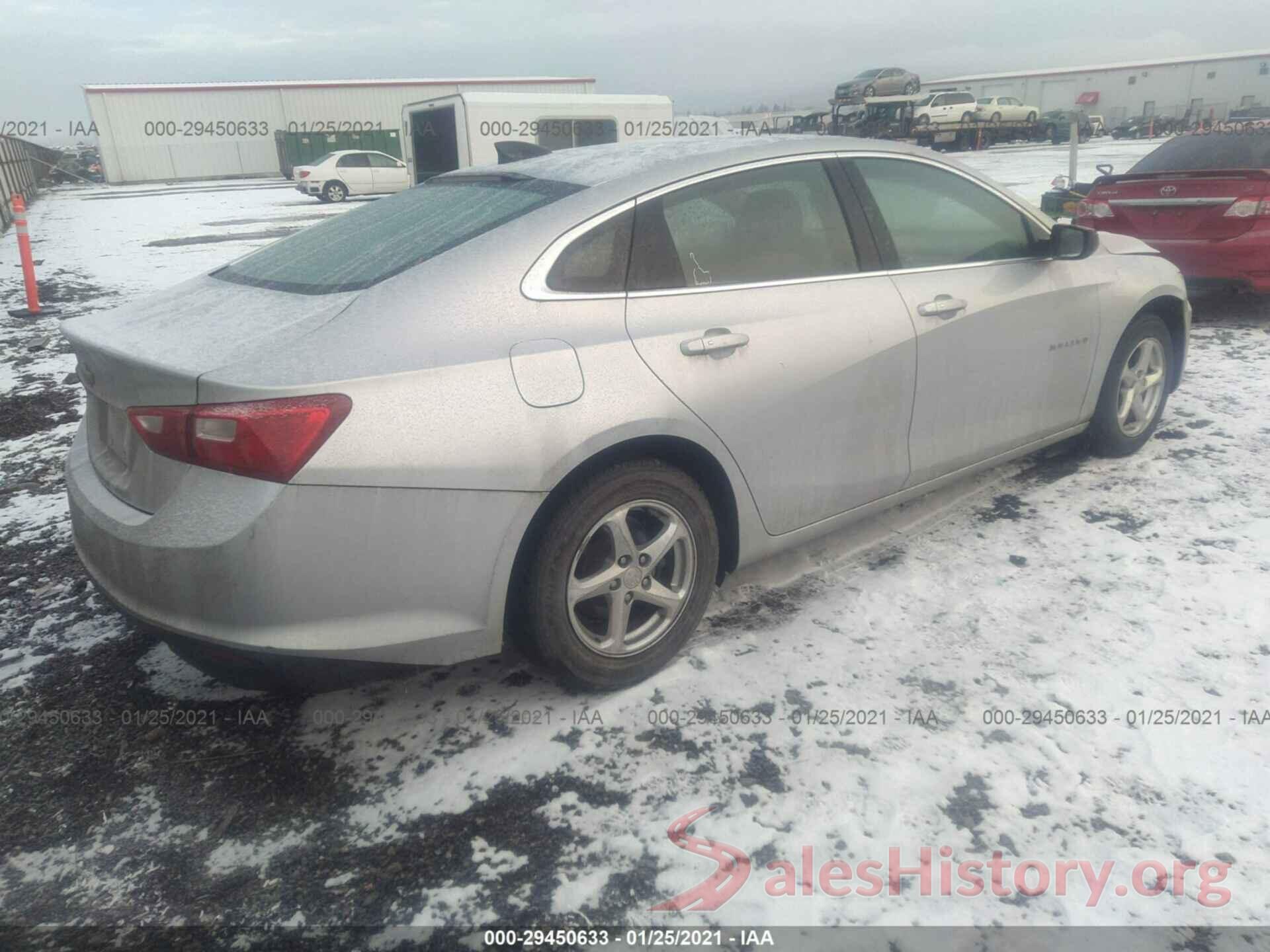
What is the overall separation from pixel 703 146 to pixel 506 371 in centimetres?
130

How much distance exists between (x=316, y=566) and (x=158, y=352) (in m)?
0.72

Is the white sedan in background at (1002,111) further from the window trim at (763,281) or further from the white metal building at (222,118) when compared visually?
the window trim at (763,281)

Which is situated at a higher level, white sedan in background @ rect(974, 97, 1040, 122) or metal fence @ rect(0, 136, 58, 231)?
white sedan in background @ rect(974, 97, 1040, 122)

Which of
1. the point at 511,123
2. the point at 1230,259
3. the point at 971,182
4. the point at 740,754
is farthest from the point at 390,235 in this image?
the point at 511,123


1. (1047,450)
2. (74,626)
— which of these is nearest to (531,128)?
(1047,450)

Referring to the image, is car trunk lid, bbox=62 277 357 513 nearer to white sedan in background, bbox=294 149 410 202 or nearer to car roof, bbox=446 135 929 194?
car roof, bbox=446 135 929 194

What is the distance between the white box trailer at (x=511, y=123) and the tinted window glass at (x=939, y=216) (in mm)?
10236

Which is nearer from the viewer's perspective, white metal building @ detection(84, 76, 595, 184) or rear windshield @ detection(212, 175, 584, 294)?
rear windshield @ detection(212, 175, 584, 294)

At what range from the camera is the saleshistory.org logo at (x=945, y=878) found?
76.4 inches

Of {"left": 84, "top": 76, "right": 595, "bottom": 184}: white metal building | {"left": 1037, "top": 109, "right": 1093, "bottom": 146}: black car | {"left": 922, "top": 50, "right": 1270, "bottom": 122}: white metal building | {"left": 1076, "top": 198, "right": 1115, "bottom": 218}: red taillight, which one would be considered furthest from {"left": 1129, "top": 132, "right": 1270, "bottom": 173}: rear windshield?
{"left": 922, "top": 50, "right": 1270, "bottom": 122}: white metal building

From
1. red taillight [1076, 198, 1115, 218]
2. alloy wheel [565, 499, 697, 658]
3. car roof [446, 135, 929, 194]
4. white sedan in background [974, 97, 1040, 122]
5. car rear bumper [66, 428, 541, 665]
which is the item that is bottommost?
alloy wheel [565, 499, 697, 658]

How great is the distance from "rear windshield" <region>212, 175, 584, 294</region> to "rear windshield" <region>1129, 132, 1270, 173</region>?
20.1 ft

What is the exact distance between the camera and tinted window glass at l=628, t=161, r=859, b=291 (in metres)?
2.62

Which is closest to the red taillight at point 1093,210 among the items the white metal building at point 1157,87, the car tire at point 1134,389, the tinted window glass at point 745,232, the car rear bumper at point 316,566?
the car tire at point 1134,389
